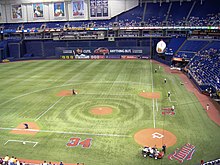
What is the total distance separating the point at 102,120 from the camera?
33.2 meters

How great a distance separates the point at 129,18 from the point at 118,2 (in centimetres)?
744

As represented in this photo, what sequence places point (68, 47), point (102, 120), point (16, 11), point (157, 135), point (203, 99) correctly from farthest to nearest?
point (16, 11), point (68, 47), point (203, 99), point (102, 120), point (157, 135)

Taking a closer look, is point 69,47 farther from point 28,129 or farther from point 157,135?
point 157,135

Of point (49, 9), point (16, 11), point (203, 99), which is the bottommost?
point (203, 99)

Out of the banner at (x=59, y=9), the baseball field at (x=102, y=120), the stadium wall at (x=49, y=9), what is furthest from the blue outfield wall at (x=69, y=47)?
the baseball field at (x=102, y=120)

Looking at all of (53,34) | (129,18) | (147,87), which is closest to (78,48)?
(53,34)

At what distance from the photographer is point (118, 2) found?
3637 inches

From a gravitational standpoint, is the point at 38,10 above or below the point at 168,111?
above

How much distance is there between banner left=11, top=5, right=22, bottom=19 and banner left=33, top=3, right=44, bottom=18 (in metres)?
6.28

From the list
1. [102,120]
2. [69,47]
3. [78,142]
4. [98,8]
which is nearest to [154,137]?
[102,120]

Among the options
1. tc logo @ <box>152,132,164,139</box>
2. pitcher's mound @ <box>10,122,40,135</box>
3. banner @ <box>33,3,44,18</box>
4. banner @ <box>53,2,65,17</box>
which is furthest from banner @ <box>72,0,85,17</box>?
tc logo @ <box>152,132,164,139</box>

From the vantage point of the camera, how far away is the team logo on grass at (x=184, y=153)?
2367 centimetres

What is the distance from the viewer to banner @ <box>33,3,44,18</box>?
9706cm

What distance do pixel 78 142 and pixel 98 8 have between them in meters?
73.8
